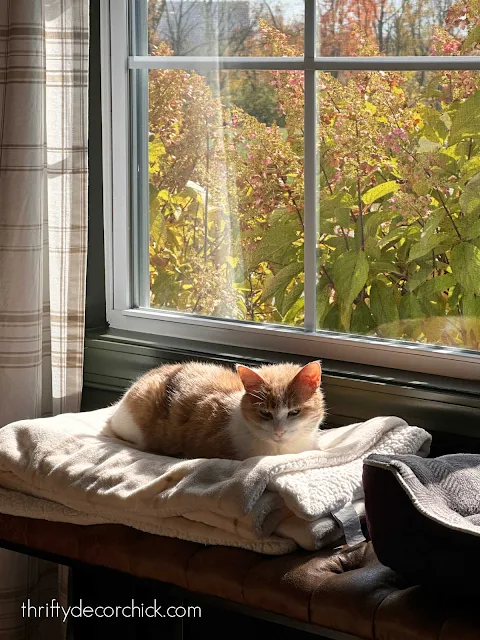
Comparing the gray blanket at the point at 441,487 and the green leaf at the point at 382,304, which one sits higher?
the green leaf at the point at 382,304

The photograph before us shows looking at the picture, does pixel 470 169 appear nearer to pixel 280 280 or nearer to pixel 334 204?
pixel 334 204

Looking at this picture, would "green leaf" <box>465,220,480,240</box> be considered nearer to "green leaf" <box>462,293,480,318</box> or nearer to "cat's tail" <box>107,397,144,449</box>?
"green leaf" <box>462,293,480,318</box>

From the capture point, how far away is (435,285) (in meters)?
2.15

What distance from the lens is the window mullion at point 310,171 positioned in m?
2.23

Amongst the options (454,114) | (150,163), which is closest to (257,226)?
(150,163)

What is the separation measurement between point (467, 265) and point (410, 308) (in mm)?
169

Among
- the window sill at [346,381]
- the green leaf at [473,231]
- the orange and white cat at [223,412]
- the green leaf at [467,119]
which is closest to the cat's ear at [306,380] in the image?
the orange and white cat at [223,412]

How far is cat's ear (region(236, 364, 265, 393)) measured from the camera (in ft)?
6.20

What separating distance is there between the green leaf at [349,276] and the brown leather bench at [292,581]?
0.76m

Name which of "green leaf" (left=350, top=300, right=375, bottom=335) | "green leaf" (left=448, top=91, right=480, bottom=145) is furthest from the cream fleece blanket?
"green leaf" (left=448, top=91, right=480, bottom=145)

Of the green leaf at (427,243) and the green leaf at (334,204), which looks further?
the green leaf at (334,204)

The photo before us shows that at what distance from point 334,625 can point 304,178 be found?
117 cm

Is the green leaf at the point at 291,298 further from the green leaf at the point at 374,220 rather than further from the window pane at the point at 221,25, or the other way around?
the window pane at the point at 221,25

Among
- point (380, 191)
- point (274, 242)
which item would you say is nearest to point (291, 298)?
point (274, 242)
